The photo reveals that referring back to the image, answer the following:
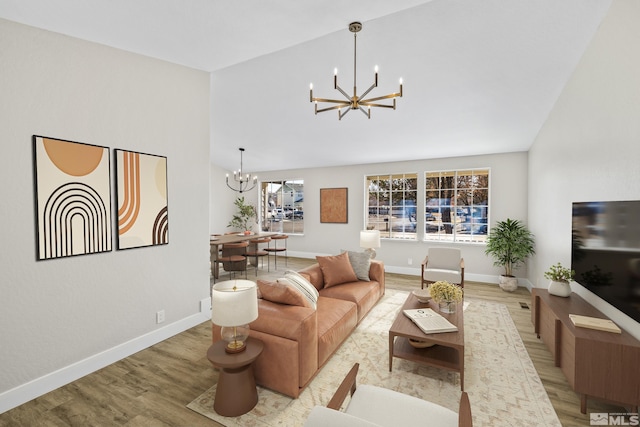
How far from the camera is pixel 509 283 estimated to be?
4828mm

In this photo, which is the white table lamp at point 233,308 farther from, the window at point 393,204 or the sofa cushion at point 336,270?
the window at point 393,204

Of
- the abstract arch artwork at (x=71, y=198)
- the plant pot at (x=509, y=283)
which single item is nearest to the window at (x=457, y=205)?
the plant pot at (x=509, y=283)

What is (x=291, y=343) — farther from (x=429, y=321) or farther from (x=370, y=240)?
(x=370, y=240)

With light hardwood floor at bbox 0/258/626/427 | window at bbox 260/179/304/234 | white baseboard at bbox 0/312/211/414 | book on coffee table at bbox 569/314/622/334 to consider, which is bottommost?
light hardwood floor at bbox 0/258/626/427

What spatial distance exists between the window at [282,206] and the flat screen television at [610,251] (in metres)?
6.03

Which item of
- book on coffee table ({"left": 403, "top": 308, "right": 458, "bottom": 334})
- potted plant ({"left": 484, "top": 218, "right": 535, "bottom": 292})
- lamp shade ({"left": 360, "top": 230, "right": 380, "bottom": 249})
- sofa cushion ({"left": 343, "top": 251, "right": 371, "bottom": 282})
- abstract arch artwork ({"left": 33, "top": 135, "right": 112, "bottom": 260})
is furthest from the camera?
potted plant ({"left": 484, "top": 218, "right": 535, "bottom": 292})

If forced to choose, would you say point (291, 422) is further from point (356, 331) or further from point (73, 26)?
point (73, 26)

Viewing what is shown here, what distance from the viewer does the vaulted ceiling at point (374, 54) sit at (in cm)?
206

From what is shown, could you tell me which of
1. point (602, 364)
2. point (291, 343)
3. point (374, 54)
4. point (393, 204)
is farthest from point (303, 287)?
point (393, 204)

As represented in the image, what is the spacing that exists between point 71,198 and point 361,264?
10.9 feet

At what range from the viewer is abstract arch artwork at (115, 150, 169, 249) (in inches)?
107

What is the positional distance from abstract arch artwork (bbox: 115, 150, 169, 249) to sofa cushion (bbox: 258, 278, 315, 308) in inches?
54.3

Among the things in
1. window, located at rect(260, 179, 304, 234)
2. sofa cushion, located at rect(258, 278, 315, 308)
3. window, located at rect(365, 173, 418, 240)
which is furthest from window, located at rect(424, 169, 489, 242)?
sofa cushion, located at rect(258, 278, 315, 308)

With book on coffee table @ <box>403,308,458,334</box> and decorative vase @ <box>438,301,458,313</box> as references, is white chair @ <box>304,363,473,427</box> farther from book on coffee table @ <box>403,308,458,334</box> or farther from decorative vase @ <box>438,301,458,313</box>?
decorative vase @ <box>438,301,458,313</box>
